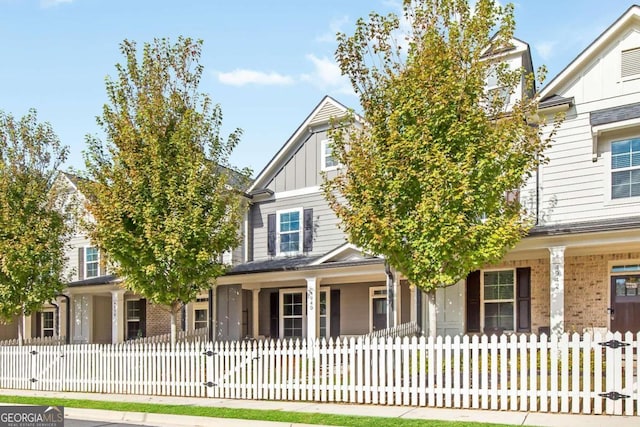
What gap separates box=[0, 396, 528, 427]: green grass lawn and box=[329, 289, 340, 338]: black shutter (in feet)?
32.4

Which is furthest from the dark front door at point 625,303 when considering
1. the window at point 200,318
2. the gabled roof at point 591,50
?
the window at point 200,318

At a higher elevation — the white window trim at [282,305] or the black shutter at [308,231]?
the black shutter at [308,231]

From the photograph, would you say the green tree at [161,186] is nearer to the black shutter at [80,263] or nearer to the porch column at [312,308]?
the porch column at [312,308]

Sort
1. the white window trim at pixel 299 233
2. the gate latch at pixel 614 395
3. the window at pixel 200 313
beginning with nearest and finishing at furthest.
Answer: the gate latch at pixel 614 395 → the white window trim at pixel 299 233 → the window at pixel 200 313

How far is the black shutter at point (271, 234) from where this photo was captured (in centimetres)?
2147

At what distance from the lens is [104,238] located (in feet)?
45.6

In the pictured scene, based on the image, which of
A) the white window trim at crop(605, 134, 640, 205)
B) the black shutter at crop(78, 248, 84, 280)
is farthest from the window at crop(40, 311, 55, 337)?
the white window trim at crop(605, 134, 640, 205)

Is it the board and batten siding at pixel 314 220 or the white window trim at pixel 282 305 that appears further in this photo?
the white window trim at pixel 282 305

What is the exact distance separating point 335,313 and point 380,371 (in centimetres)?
1017

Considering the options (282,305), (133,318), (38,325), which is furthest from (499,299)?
(38,325)

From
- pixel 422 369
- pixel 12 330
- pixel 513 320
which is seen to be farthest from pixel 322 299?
pixel 12 330

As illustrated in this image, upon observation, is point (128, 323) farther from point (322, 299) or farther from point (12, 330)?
point (322, 299)

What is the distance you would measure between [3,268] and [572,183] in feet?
55.7

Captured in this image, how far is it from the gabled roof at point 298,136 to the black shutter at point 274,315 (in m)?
4.26
